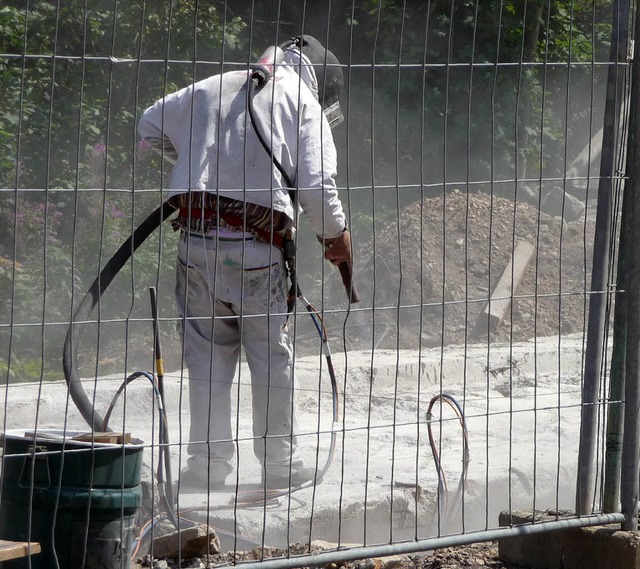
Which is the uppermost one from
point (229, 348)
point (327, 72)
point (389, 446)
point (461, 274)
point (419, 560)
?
point (327, 72)

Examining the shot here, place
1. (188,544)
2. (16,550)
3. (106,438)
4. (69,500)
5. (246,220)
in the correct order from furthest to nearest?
(246,220) → (188,544) → (106,438) → (69,500) → (16,550)

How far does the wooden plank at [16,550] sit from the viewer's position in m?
2.81

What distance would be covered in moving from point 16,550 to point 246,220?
6.80ft

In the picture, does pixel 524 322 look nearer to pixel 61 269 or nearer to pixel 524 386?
pixel 524 386

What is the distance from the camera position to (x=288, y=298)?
505cm

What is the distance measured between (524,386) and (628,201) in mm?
4134

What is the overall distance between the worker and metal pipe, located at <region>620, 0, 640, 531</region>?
131cm

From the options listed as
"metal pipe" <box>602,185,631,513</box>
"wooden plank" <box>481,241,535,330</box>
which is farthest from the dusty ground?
"wooden plank" <box>481,241,535,330</box>

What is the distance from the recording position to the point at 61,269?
28.3ft

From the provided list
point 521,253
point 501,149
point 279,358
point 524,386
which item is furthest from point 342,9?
point 279,358

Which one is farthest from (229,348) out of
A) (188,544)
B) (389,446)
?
(188,544)

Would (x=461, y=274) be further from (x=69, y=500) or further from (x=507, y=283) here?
(x=69, y=500)

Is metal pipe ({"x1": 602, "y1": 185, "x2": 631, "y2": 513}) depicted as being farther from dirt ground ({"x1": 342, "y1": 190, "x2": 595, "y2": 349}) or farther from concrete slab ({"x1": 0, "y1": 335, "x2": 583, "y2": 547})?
dirt ground ({"x1": 342, "y1": 190, "x2": 595, "y2": 349})

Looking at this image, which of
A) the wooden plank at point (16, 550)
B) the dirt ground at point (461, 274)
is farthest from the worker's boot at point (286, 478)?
the dirt ground at point (461, 274)
